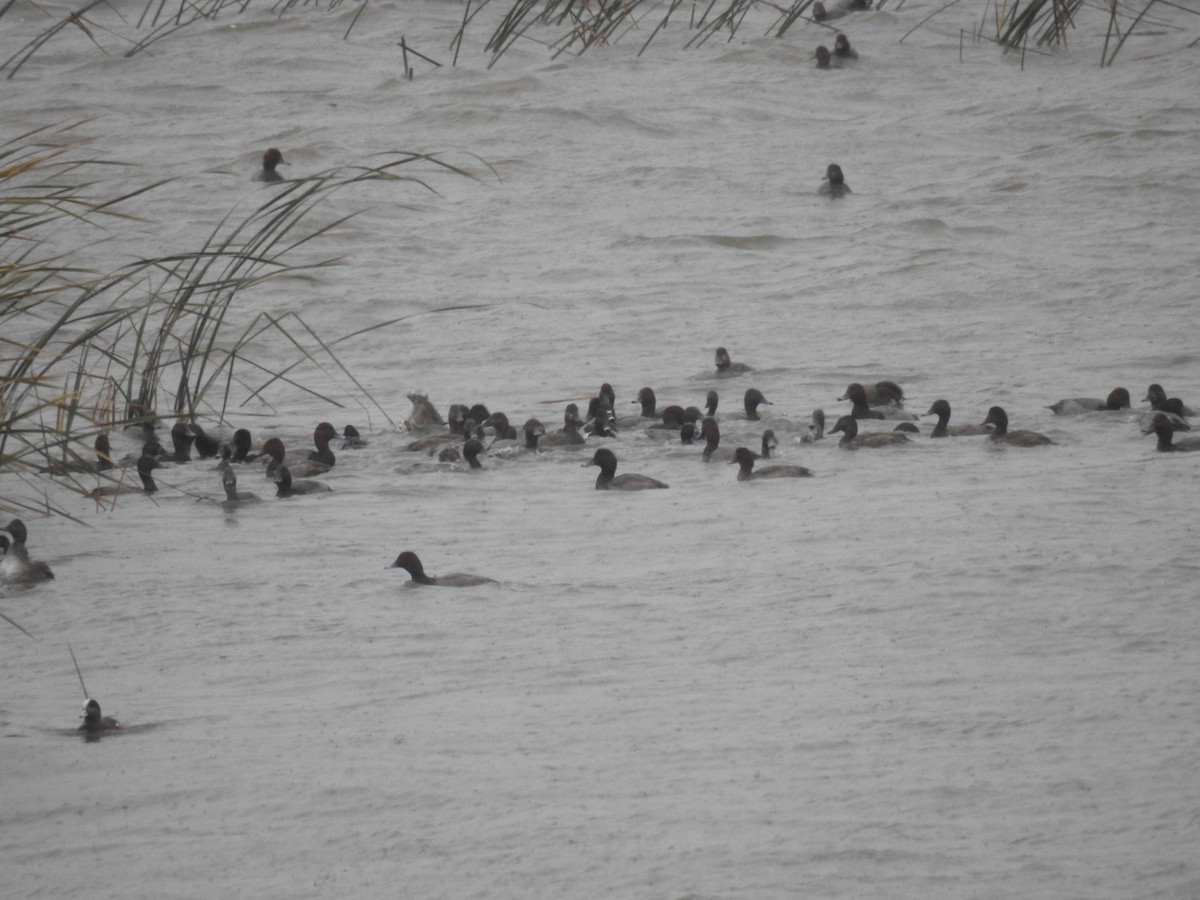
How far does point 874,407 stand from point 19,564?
545 cm

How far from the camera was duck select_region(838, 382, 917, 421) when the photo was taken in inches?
453

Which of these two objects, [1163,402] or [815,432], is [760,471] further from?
[1163,402]

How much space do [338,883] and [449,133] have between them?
15.1 metres

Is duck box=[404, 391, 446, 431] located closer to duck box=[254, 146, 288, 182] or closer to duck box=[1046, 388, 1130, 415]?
duck box=[1046, 388, 1130, 415]

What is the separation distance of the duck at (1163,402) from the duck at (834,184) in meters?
6.51

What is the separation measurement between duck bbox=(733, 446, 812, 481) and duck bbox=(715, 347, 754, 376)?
2.33 m

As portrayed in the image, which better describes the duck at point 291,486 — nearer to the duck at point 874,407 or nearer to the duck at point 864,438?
the duck at point 864,438

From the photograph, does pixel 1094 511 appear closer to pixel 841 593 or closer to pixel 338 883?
pixel 841 593

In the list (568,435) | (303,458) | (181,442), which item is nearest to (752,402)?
(568,435)

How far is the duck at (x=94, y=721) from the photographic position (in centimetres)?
636

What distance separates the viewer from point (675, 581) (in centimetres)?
812

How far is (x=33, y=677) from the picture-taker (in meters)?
7.11

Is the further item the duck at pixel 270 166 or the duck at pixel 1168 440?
the duck at pixel 270 166

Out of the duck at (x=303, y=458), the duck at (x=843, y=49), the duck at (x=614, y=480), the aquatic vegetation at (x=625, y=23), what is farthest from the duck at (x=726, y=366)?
the duck at (x=843, y=49)
